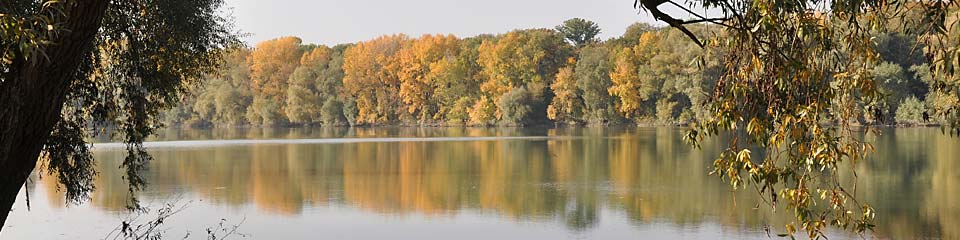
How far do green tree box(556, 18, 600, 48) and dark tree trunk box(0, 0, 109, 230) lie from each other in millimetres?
69369

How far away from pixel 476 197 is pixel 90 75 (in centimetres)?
1121

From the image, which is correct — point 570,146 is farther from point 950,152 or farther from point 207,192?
point 207,192

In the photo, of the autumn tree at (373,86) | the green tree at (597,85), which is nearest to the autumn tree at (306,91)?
the autumn tree at (373,86)

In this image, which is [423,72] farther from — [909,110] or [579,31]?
[909,110]

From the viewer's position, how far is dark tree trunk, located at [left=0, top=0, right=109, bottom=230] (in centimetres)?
432

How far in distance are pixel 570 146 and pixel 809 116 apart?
33812 millimetres

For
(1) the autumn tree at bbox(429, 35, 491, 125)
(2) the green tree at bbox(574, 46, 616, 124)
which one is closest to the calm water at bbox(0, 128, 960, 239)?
(2) the green tree at bbox(574, 46, 616, 124)

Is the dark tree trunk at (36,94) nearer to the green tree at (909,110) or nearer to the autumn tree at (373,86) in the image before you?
the green tree at (909,110)

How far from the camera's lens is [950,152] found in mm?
30156

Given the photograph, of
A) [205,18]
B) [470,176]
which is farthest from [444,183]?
[205,18]

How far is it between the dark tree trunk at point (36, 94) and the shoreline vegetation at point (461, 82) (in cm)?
5125

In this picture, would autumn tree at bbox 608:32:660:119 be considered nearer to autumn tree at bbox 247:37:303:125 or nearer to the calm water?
autumn tree at bbox 247:37:303:125

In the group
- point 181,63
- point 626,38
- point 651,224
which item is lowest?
point 651,224

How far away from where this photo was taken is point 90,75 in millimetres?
8945
